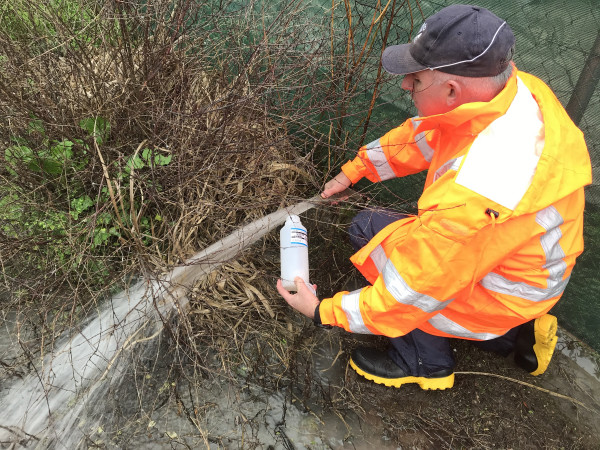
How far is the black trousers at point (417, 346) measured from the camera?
224 cm

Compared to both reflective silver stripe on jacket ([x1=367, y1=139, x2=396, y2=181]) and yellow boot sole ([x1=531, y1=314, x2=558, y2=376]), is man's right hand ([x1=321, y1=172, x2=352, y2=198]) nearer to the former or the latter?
reflective silver stripe on jacket ([x1=367, y1=139, x2=396, y2=181])

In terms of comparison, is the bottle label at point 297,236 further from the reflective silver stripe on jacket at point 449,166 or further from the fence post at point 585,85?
the fence post at point 585,85

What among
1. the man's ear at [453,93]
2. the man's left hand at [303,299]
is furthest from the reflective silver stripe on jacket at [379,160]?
the man's left hand at [303,299]

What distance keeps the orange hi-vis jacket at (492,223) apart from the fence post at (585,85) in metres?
0.44

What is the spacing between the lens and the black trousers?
224cm

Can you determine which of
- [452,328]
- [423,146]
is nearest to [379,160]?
[423,146]

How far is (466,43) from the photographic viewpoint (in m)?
1.53

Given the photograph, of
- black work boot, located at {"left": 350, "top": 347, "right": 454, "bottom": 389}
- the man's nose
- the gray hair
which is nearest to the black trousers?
black work boot, located at {"left": 350, "top": 347, "right": 454, "bottom": 389}

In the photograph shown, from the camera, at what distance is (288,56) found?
2.51 metres

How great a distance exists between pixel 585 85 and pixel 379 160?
1.05 m

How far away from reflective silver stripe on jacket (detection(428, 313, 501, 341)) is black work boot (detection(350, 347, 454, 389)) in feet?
0.95

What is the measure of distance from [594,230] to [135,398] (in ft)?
8.13

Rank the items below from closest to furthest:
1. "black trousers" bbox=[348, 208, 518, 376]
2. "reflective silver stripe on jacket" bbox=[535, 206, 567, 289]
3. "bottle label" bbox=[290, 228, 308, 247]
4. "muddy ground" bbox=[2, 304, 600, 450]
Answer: "reflective silver stripe on jacket" bbox=[535, 206, 567, 289], "muddy ground" bbox=[2, 304, 600, 450], "bottle label" bbox=[290, 228, 308, 247], "black trousers" bbox=[348, 208, 518, 376]

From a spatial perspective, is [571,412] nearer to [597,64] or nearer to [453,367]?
[453,367]
